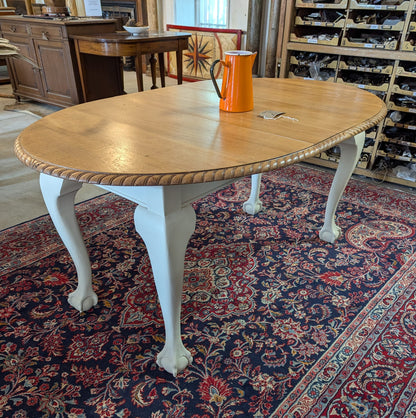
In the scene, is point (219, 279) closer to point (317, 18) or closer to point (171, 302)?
point (171, 302)

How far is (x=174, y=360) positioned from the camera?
1195 mm

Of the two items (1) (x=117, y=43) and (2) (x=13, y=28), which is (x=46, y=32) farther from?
(1) (x=117, y=43)

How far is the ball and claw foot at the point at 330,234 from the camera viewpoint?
189 centimetres

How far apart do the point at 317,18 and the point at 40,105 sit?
131 inches

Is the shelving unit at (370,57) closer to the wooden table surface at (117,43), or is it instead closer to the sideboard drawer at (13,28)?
the wooden table surface at (117,43)

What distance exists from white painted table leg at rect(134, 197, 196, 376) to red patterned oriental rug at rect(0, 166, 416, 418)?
0.79 ft

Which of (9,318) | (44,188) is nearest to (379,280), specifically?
(44,188)

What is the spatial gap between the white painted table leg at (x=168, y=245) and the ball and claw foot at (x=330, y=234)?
1063mm

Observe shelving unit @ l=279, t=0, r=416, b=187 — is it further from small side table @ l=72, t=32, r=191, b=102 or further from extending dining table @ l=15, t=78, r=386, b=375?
small side table @ l=72, t=32, r=191, b=102

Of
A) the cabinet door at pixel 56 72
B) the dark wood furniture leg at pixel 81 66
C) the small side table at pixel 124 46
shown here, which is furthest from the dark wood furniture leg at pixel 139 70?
the cabinet door at pixel 56 72

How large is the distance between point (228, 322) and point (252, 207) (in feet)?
2.84

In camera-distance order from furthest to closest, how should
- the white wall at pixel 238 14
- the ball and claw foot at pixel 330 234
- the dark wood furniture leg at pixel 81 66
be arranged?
1. the white wall at pixel 238 14
2. the dark wood furniture leg at pixel 81 66
3. the ball and claw foot at pixel 330 234

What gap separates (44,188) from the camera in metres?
1.20

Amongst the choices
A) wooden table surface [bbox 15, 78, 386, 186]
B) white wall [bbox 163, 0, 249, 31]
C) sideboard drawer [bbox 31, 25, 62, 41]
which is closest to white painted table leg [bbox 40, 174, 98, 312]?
wooden table surface [bbox 15, 78, 386, 186]
